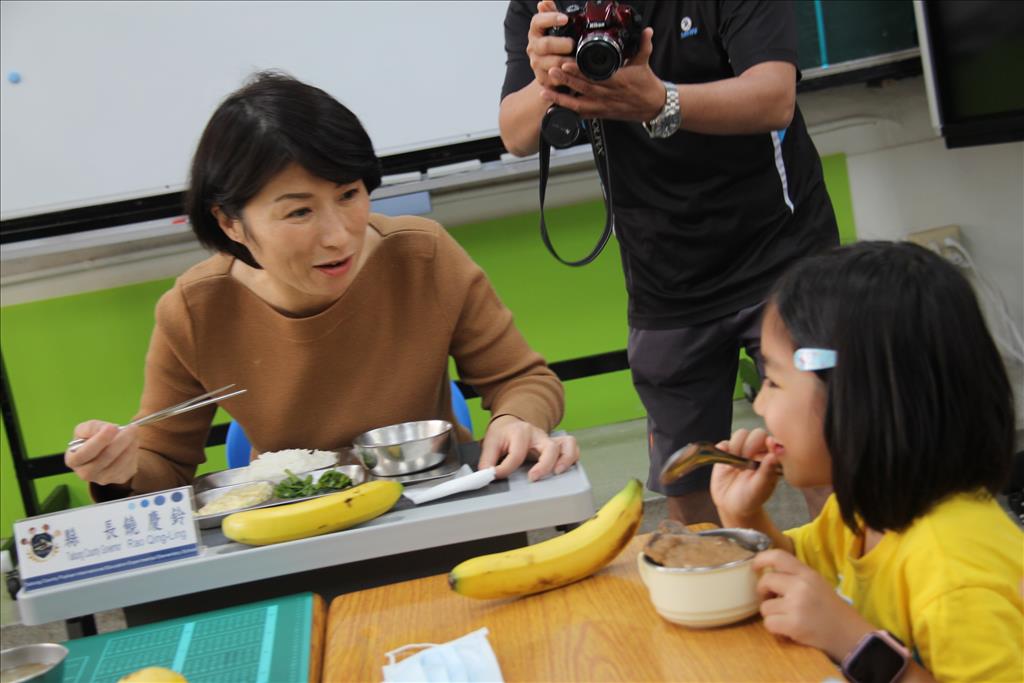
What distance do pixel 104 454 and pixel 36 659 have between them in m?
0.55

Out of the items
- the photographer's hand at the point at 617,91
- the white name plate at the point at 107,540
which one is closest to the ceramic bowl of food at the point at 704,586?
the white name plate at the point at 107,540

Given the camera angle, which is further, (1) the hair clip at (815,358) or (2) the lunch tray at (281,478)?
(2) the lunch tray at (281,478)

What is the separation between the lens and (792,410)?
1069mm

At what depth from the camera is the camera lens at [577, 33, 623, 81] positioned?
1644mm


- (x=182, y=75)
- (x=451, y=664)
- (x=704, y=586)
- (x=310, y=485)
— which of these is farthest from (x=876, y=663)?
(x=182, y=75)

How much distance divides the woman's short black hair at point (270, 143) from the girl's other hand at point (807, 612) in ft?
3.02

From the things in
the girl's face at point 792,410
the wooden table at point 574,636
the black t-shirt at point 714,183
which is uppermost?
the black t-shirt at point 714,183

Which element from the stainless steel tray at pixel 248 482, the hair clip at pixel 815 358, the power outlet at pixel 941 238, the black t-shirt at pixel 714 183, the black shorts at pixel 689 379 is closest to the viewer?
the hair clip at pixel 815 358

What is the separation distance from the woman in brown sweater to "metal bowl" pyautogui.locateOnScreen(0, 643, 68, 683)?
63 cm

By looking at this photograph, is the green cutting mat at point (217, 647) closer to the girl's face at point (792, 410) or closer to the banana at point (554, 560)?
the banana at point (554, 560)

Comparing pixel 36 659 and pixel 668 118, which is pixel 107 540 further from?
pixel 668 118

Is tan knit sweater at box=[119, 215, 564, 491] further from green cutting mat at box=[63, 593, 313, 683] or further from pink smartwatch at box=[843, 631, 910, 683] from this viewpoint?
pink smartwatch at box=[843, 631, 910, 683]

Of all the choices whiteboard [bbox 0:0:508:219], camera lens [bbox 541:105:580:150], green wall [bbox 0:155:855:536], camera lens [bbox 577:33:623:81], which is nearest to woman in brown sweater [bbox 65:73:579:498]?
camera lens [bbox 541:105:580:150]

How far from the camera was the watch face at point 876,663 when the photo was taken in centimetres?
94
